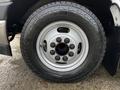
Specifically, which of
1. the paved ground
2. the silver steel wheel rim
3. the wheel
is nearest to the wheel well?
the wheel

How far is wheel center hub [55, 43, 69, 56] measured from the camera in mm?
3406

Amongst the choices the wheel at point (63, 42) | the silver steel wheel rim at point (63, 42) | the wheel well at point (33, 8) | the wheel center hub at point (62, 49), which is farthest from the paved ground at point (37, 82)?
the wheel well at point (33, 8)

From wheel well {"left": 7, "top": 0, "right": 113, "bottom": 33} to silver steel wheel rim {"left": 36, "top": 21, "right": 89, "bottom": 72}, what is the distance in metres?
0.37

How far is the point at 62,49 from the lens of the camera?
3.41 metres

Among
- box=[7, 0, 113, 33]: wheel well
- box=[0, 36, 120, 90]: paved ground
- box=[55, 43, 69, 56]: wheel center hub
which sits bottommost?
box=[0, 36, 120, 90]: paved ground

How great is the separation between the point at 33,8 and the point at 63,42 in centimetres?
64

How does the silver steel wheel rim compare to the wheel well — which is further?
the wheel well

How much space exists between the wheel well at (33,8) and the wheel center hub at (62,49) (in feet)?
1.87

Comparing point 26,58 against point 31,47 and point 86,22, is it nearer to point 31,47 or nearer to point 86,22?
point 31,47

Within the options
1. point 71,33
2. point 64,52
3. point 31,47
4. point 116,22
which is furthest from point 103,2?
point 31,47

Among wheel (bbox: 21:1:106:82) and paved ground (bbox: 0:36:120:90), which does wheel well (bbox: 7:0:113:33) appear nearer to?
wheel (bbox: 21:1:106:82)

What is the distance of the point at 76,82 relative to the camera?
11.4 ft

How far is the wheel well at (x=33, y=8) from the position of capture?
346 cm

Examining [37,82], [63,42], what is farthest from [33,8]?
[37,82]
